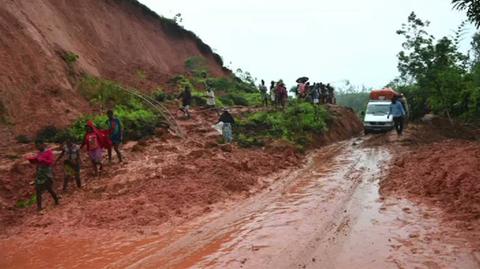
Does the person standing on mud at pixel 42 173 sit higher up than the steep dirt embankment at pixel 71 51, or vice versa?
the steep dirt embankment at pixel 71 51

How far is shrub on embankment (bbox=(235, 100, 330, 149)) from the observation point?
16969mm

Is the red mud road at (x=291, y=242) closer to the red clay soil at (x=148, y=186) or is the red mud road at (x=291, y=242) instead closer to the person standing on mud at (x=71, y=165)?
the red clay soil at (x=148, y=186)

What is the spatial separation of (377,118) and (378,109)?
2.69 ft

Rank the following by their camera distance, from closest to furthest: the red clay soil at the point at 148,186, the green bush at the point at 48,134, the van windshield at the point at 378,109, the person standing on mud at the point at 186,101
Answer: the red clay soil at the point at 148,186 < the green bush at the point at 48,134 < the person standing on mud at the point at 186,101 < the van windshield at the point at 378,109

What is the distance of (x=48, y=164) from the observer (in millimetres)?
9648

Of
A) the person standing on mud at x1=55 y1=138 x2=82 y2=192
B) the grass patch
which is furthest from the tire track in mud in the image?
the grass patch

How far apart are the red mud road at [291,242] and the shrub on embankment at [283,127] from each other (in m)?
6.82

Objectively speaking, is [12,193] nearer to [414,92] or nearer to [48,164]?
[48,164]

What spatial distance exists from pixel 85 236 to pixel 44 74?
28.2 feet

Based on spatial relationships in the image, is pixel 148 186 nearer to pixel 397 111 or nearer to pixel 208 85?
pixel 397 111

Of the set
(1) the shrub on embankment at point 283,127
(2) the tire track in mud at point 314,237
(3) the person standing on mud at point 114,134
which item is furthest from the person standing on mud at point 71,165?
(1) the shrub on embankment at point 283,127

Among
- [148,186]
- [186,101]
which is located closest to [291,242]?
[148,186]

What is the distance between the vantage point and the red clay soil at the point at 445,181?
26.6 ft

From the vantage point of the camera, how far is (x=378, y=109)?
73.8 ft
